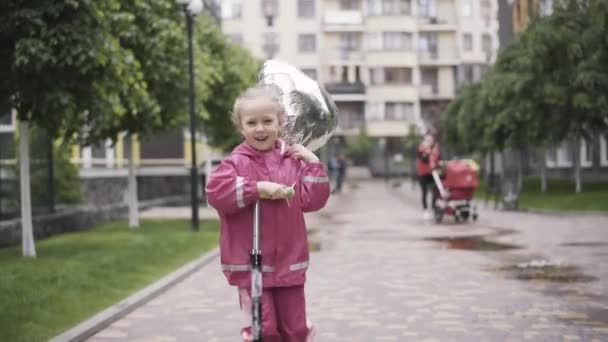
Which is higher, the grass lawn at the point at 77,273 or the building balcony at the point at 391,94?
the building balcony at the point at 391,94

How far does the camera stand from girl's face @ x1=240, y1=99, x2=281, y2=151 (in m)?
4.95

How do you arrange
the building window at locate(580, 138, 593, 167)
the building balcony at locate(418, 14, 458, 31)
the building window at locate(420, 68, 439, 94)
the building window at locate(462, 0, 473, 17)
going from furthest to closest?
1. the building window at locate(462, 0, 473, 17)
2. the building window at locate(420, 68, 439, 94)
3. the building balcony at locate(418, 14, 458, 31)
4. the building window at locate(580, 138, 593, 167)

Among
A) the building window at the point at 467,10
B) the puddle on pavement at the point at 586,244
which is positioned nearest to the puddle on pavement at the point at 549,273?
the puddle on pavement at the point at 586,244

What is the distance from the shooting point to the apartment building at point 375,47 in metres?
77.6

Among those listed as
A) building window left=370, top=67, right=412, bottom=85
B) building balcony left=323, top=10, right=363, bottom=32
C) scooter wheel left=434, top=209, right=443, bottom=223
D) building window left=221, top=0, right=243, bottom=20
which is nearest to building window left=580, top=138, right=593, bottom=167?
scooter wheel left=434, top=209, right=443, bottom=223

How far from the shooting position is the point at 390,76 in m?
79.4

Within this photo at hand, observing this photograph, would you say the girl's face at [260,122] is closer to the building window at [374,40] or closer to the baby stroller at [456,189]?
the baby stroller at [456,189]

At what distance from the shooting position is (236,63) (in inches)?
1223

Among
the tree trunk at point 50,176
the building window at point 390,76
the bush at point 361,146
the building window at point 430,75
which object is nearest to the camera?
the tree trunk at point 50,176

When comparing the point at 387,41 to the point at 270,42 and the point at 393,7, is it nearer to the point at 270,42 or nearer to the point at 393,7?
the point at 393,7

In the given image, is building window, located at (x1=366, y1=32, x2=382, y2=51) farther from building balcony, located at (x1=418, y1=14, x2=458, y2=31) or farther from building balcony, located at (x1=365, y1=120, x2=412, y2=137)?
building balcony, located at (x1=365, y1=120, x2=412, y2=137)

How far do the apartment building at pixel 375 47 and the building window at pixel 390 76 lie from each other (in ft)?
0.26

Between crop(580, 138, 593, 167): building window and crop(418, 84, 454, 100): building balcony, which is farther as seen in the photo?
crop(418, 84, 454, 100): building balcony

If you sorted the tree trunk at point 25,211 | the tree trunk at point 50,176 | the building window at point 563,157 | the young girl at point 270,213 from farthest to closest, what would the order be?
1. the building window at point 563,157
2. the tree trunk at point 50,176
3. the tree trunk at point 25,211
4. the young girl at point 270,213
